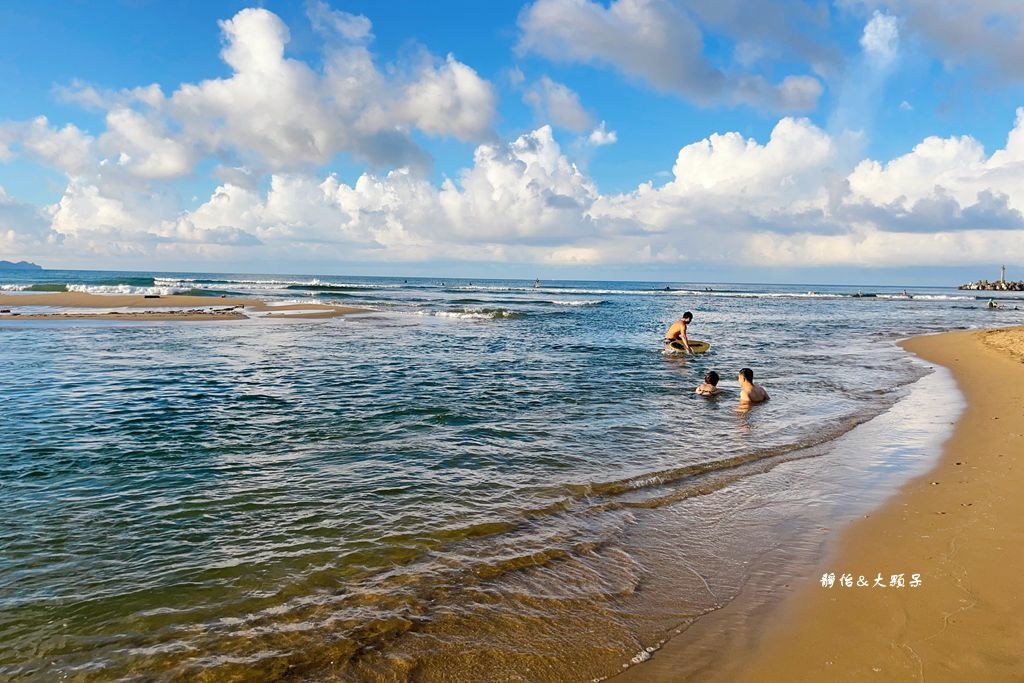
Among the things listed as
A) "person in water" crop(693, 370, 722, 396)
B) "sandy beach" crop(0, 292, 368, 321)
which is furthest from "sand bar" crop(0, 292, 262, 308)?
"person in water" crop(693, 370, 722, 396)

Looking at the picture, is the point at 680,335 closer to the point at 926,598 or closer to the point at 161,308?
the point at 926,598

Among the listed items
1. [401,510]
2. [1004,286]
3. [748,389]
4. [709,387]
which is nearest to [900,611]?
[401,510]

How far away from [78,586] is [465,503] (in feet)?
12.7

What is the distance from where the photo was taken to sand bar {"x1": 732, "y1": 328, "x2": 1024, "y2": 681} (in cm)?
412

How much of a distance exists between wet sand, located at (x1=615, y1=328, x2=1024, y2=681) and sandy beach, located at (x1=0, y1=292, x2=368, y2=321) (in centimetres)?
3643

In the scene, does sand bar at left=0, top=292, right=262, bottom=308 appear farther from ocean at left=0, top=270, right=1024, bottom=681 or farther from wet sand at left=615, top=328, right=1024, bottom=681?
wet sand at left=615, top=328, right=1024, bottom=681

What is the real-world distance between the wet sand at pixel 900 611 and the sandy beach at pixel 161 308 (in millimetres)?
36431

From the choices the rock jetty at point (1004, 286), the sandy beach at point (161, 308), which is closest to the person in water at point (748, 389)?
the sandy beach at point (161, 308)

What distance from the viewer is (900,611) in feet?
15.9

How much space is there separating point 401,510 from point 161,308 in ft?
138

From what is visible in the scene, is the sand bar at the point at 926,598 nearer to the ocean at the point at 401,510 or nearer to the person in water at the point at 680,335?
the ocean at the point at 401,510

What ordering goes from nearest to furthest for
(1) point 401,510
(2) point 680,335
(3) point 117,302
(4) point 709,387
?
(1) point 401,510 → (4) point 709,387 → (2) point 680,335 → (3) point 117,302

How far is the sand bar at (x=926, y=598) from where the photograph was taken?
13.5 feet

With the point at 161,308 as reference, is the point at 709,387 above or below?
below
